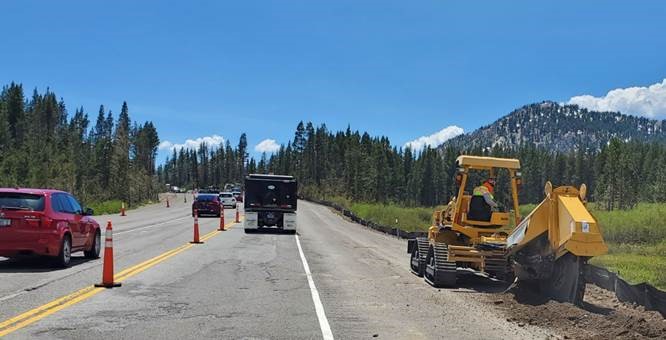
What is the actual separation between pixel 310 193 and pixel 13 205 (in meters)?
113

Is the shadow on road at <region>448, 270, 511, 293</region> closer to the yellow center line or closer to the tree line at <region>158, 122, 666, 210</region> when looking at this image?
the yellow center line

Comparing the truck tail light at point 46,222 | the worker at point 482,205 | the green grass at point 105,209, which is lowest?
the green grass at point 105,209

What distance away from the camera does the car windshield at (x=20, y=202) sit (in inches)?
547

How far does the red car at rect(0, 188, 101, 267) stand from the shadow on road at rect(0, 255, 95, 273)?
32cm

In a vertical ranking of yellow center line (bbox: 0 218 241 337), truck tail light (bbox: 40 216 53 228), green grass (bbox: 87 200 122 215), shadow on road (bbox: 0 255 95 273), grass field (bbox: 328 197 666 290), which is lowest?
grass field (bbox: 328 197 666 290)

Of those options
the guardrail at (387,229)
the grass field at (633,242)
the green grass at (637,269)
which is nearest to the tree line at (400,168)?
the guardrail at (387,229)

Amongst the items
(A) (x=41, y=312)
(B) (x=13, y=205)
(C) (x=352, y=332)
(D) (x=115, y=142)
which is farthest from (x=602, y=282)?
(D) (x=115, y=142)

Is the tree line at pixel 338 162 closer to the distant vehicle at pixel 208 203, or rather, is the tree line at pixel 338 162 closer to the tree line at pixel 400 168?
the tree line at pixel 400 168

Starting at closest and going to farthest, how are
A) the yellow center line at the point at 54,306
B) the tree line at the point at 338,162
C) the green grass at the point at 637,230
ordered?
the yellow center line at the point at 54,306 → the green grass at the point at 637,230 → the tree line at the point at 338,162

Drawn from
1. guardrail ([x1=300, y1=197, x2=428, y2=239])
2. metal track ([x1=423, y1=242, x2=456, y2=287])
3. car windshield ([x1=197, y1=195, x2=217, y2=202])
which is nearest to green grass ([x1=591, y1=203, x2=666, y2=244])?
guardrail ([x1=300, y1=197, x2=428, y2=239])

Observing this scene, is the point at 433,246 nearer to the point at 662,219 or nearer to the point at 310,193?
the point at 662,219

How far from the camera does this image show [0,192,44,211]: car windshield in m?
13.9

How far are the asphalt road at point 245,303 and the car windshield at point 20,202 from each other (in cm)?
140

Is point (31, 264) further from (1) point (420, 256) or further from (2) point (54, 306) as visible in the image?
(1) point (420, 256)
